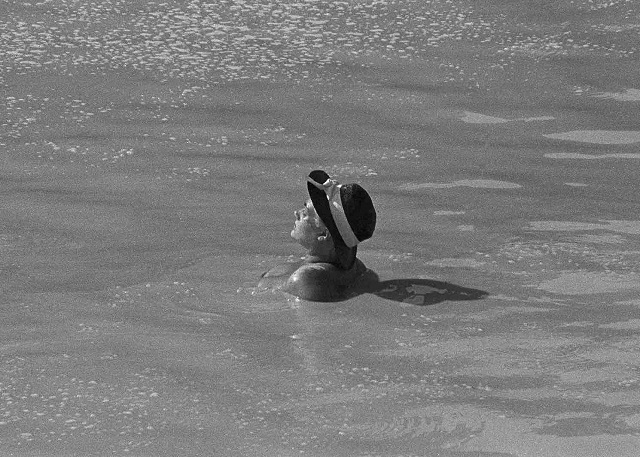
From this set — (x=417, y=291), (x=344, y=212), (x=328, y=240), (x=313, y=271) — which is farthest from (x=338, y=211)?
(x=417, y=291)

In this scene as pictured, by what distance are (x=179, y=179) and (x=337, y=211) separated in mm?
1571

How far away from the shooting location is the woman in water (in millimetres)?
5500

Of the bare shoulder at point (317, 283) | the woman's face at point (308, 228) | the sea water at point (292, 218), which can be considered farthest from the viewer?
the woman's face at point (308, 228)

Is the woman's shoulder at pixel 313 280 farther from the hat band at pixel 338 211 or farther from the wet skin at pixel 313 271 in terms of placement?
the hat band at pixel 338 211

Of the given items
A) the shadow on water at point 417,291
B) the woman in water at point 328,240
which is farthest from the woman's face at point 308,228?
the shadow on water at point 417,291

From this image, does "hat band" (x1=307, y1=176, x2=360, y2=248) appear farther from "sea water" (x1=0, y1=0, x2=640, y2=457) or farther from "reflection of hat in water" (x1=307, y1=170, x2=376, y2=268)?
"sea water" (x1=0, y1=0, x2=640, y2=457)

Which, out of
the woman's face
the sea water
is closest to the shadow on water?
the sea water

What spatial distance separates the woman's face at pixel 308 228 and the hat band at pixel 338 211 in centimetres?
10

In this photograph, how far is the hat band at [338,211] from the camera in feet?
18.1

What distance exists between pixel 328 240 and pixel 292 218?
778mm

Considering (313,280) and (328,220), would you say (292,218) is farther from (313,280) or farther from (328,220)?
(313,280)

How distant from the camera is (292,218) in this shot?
6363mm

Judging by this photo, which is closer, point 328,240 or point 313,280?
point 313,280

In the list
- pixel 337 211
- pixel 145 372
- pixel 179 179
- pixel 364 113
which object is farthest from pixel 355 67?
pixel 145 372
